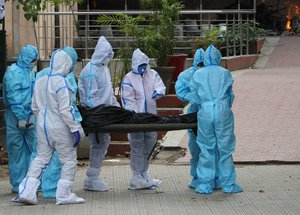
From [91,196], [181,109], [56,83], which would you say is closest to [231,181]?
[91,196]

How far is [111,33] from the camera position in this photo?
18703 mm

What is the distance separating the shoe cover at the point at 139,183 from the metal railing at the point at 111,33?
7689mm

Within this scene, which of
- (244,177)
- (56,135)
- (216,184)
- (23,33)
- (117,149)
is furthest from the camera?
(23,33)

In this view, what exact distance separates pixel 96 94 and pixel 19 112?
934 mm

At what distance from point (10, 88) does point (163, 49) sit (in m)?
5.87

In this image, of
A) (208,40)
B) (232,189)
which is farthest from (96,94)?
(208,40)

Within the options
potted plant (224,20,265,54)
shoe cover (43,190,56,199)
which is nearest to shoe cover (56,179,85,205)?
shoe cover (43,190,56,199)

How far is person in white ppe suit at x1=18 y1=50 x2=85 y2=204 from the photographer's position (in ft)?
27.0

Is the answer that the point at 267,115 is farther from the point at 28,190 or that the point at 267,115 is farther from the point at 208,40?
the point at 28,190

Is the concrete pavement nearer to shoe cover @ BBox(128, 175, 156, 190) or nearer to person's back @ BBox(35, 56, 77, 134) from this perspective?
shoe cover @ BBox(128, 175, 156, 190)

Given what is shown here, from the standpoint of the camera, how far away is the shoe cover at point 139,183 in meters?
9.24

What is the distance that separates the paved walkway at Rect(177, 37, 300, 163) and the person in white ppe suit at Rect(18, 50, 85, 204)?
313cm

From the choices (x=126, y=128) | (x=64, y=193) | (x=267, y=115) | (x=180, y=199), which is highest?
(x=126, y=128)

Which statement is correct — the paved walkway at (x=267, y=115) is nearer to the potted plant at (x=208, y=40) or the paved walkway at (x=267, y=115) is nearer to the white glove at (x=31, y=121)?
the potted plant at (x=208, y=40)
